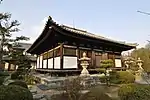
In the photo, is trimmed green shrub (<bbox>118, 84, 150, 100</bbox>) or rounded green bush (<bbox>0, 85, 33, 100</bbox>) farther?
trimmed green shrub (<bbox>118, 84, 150, 100</bbox>)

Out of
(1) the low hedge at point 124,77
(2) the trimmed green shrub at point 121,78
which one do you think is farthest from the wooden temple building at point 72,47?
(1) the low hedge at point 124,77

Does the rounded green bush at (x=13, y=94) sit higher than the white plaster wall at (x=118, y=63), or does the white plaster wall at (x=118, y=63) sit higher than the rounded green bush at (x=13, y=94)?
the white plaster wall at (x=118, y=63)

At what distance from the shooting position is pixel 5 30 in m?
12.2

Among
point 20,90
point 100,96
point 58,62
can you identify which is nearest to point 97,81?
point 58,62

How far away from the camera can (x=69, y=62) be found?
1288cm

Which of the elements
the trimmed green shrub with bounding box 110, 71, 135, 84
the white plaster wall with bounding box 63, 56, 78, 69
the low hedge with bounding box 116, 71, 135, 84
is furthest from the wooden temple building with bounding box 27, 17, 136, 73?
the low hedge with bounding box 116, 71, 135, 84

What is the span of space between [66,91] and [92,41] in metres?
8.95

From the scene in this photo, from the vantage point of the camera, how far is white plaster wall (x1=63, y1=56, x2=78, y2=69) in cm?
1266

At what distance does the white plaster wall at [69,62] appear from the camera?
1266 centimetres

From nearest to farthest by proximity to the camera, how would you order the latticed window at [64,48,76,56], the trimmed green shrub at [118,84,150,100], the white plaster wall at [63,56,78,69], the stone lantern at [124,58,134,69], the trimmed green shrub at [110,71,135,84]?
the trimmed green shrub at [118,84,150,100], the trimmed green shrub at [110,71,135,84], the white plaster wall at [63,56,78,69], the latticed window at [64,48,76,56], the stone lantern at [124,58,134,69]

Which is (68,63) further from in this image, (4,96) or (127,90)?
(4,96)

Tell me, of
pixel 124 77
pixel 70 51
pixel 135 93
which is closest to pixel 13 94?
pixel 135 93

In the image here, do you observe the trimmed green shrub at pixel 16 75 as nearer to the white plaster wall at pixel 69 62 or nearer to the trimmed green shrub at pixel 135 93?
the white plaster wall at pixel 69 62

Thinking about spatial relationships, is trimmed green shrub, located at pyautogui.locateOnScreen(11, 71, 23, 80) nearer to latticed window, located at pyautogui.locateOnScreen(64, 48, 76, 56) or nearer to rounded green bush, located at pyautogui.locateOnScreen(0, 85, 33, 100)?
latticed window, located at pyautogui.locateOnScreen(64, 48, 76, 56)
